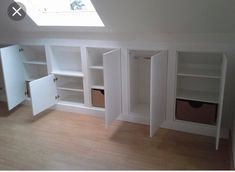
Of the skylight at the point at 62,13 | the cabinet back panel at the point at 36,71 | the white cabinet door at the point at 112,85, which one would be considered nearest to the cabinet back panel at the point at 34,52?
the cabinet back panel at the point at 36,71

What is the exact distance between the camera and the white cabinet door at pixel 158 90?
2443 millimetres

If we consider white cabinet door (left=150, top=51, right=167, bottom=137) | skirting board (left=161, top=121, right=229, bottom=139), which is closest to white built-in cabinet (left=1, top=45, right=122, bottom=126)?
white cabinet door (left=150, top=51, right=167, bottom=137)

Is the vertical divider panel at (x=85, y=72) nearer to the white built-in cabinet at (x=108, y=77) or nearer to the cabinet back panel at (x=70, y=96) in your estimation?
the white built-in cabinet at (x=108, y=77)

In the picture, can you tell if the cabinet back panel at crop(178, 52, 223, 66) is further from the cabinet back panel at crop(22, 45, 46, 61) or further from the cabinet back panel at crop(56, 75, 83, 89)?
the cabinet back panel at crop(22, 45, 46, 61)

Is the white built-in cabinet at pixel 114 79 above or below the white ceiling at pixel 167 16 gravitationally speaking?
below

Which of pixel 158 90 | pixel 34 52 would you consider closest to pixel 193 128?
pixel 158 90

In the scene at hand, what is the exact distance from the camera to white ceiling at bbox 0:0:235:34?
7.15 ft

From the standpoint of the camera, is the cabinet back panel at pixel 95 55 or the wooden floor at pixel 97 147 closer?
the wooden floor at pixel 97 147

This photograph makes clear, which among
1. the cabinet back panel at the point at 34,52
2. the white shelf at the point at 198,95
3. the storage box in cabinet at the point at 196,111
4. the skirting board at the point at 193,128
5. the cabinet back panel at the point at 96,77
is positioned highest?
the cabinet back panel at the point at 34,52

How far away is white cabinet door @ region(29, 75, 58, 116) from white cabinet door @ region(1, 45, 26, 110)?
502 mm

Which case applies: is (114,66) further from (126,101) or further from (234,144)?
(234,144)

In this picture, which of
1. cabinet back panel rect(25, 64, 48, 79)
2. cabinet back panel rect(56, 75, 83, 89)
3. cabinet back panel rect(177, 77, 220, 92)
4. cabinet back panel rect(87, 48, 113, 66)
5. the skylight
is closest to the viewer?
cabinet back panel rect(177, 77, 220, 92)

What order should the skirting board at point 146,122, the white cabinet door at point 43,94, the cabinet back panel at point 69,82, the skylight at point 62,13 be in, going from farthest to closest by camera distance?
the cabinet back panel at point 69,82 → the white cabinet door at point 43,94 → the skylight at point 62,13 → the skirting board at point 146,122

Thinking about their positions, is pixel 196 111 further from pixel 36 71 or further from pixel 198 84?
pixel 36 71
